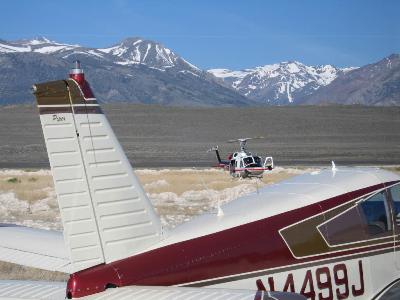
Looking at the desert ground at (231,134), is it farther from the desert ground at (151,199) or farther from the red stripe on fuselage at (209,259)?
the red stripe on fuselage at (209,259)

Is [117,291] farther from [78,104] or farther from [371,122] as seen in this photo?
[371,122]

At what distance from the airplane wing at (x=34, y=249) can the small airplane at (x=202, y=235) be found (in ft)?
1.12

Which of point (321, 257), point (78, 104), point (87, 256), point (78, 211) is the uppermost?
point (78, 104)

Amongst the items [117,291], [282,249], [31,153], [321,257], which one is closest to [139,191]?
[117,291]

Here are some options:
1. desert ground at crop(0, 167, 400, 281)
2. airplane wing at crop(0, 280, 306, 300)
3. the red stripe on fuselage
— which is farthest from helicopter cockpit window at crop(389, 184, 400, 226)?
desert ground at crop(0, 167, 400, 281)

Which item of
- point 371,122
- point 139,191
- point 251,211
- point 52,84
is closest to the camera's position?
point 52,84

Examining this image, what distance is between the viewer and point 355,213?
755 centimetres

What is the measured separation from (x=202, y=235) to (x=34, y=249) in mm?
3009

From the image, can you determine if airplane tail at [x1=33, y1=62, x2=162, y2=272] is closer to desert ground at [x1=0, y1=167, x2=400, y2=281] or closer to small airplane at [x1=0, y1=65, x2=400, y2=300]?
small airplane at [x1=0, y1=65, x2=400, y2=300]

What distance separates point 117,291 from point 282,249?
5.87 feet

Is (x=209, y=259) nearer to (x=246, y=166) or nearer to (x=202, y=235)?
(x=202, y=235)

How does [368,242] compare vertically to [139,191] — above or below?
below

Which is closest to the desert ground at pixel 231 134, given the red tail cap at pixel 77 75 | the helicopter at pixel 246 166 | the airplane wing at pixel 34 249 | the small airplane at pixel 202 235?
the helicopter at pixel 246 166

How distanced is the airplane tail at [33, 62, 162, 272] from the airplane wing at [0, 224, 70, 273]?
1.71 metres
